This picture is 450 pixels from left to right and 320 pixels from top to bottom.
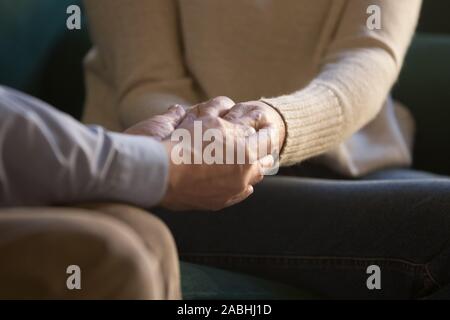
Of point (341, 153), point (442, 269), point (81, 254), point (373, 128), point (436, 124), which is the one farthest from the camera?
point (436, 124)

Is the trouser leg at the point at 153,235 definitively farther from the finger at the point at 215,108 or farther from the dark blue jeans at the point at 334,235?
the dark blue jeans at the point at 334,235

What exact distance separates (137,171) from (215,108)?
0.25 metres

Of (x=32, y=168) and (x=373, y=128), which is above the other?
(x=32, y=168)

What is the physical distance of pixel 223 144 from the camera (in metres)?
0.72

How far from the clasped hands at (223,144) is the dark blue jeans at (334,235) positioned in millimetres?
94

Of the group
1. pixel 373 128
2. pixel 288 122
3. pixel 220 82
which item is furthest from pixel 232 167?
pixel 373 128

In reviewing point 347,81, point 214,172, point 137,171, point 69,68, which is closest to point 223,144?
point 214,172

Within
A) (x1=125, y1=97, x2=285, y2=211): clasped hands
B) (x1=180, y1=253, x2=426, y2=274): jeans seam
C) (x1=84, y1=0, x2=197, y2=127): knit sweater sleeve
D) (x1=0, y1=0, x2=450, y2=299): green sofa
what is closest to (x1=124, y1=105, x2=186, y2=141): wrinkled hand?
(x1=125, y1=97, x2=285, y2=211): clasped hands

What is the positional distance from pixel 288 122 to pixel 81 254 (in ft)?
1.46

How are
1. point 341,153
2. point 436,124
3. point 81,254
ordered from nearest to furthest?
point 81,254 → point 341,153 → point 436,124
